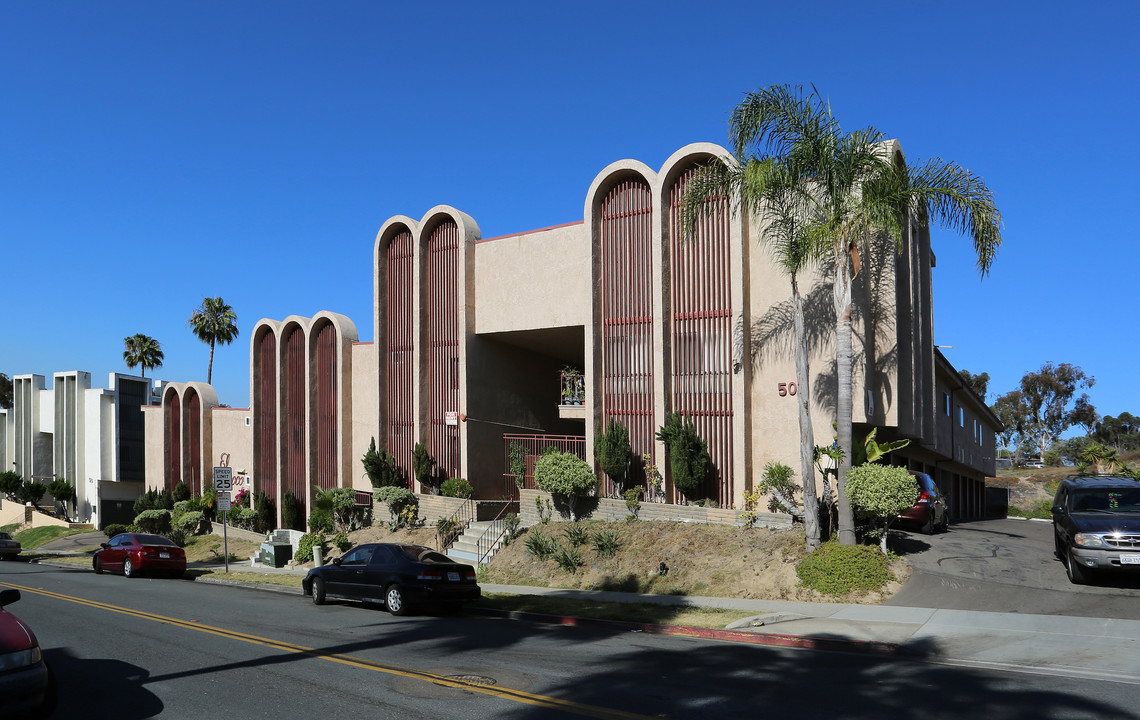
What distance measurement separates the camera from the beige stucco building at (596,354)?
21.9 meters

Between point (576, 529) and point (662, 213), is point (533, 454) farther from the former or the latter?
point (662, 213)

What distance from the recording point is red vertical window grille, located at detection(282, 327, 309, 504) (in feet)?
114

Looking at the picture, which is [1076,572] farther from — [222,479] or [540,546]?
[222,479]

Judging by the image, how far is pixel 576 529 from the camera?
21.4m

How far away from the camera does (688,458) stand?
22.2 metres

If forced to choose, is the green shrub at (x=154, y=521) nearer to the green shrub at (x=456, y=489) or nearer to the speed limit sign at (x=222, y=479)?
the speed limit sign at (x=222, y=479)

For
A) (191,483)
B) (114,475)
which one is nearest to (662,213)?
(191,483)

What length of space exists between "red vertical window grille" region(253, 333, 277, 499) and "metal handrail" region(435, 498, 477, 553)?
41.1 feet

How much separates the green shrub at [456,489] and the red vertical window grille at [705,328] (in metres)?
7.75

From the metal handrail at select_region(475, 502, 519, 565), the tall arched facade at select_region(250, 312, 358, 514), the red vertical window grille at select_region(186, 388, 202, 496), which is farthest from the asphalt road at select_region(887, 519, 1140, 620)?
the red vertical window grille at select_region(186, 388, 202, 496)

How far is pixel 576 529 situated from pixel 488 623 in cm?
635

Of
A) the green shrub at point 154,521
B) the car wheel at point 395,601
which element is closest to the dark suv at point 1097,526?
the car wheel at point 395,601

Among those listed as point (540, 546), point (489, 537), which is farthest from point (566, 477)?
point (489, 537)

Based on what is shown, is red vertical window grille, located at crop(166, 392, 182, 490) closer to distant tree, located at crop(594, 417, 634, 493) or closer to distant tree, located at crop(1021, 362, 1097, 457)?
distant tree, located at crop(594, 417, 634, 493)
